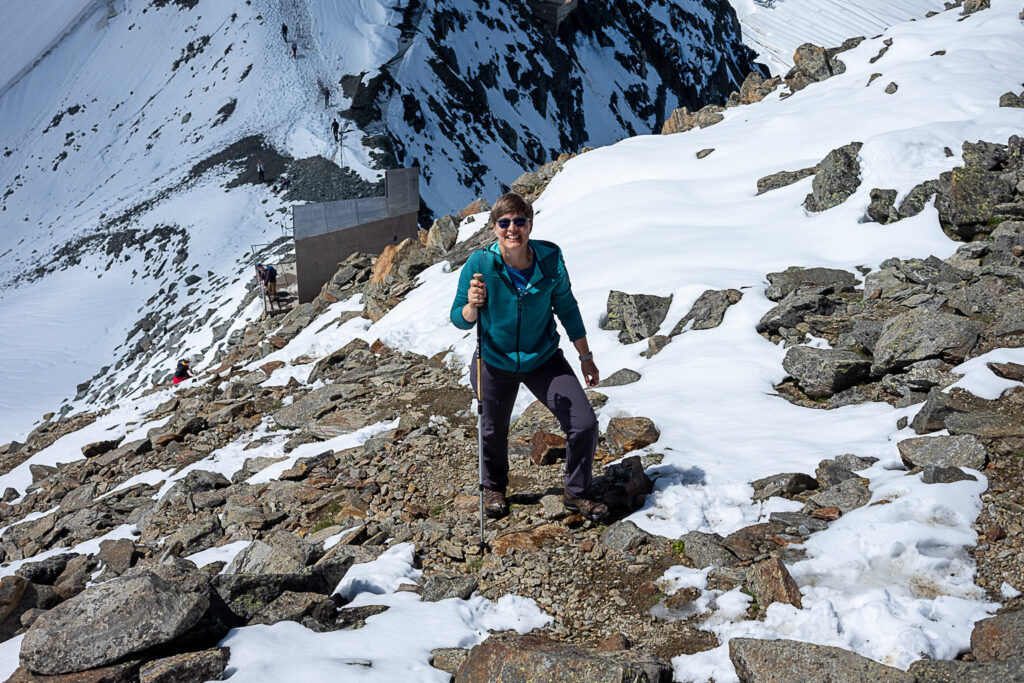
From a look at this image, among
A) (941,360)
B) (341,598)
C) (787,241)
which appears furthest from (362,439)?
(787,241)

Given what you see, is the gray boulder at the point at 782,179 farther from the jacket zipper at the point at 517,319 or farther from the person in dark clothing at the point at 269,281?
the person in dark clothing at the point at 269,281

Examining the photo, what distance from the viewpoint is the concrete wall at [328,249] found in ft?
66.8

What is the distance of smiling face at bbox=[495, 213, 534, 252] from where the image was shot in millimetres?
4543

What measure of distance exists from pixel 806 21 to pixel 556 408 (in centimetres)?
12134

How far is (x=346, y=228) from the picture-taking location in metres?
21.8

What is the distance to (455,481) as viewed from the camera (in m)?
6.56

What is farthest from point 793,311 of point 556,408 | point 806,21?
point 806,21

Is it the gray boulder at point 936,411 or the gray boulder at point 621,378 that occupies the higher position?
the gray boulder at point 936,411

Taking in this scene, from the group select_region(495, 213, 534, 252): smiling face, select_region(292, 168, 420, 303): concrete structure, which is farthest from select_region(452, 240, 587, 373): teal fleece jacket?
select_region(292, 168, 420, 303): concrete structure

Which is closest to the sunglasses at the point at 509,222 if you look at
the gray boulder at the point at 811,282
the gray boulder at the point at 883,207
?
the gray boulder at the point at 811,282

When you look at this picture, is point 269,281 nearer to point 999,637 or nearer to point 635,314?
point 635,314

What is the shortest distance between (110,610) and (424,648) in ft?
4.98

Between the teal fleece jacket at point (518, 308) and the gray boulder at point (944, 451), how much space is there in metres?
2.52

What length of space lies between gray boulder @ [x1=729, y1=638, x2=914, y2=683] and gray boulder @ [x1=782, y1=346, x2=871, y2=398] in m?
3.74
